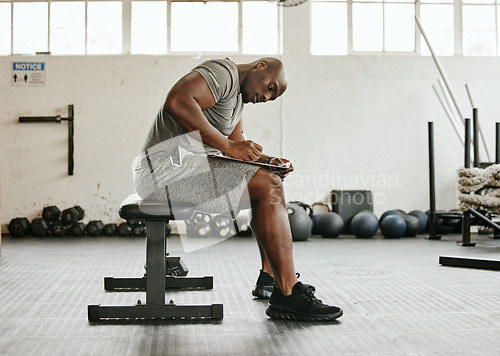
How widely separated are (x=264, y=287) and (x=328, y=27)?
414cm

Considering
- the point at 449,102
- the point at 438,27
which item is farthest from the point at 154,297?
the point at 438,27

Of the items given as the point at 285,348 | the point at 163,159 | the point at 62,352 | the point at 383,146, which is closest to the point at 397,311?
the point at 285,348

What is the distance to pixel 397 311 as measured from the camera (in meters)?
2.00

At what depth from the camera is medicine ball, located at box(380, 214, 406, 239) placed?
4.98 metres

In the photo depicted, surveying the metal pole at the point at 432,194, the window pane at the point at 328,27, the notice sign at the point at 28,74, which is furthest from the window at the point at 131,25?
the metal pole at the point at 432,194

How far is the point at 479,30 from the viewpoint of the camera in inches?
228

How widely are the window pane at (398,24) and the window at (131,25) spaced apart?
1.23 m

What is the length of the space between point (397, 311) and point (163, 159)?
1062mm

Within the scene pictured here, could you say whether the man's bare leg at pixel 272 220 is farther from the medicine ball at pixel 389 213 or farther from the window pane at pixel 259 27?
the window pane at pixel 259 27

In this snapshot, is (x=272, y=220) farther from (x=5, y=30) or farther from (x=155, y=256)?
(x=5, y=30)

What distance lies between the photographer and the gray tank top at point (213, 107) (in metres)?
1.78

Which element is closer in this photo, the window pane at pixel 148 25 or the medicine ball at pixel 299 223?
the medicine ball at pixel 299 223

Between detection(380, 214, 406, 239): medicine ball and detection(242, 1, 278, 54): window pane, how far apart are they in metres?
2.16

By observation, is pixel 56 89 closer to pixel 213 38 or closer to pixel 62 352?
pixel 213 38
